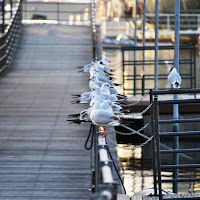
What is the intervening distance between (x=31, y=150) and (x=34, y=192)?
1429mm

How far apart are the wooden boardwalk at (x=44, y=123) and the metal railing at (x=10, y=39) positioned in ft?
0.68

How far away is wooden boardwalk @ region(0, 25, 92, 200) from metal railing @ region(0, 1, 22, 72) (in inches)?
8.2

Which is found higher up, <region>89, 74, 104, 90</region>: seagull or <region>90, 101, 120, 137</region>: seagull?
<region>89, 74, 104, 90</region>: seagull

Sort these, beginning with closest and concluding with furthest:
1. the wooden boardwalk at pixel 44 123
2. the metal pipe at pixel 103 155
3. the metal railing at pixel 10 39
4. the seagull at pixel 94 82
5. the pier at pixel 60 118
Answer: the metal pipe at pixel 103 155 < the pier at pixel 60 118 < the wooden boardwalk at pixel 44 123 < the seagull at pixel 94 82 < the metal railing at pixel 10 39

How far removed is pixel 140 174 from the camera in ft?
25.6

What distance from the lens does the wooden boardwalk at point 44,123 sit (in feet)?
17.5

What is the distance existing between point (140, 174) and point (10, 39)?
7.17 meters

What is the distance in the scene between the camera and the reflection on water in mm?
7039

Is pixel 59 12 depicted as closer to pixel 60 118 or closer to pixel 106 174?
pixel 60 118

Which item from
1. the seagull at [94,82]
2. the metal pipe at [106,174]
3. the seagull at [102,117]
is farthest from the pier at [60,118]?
the seagull at [94,82]

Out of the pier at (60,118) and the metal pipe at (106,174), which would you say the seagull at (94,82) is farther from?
the metal pipe at (106,174)

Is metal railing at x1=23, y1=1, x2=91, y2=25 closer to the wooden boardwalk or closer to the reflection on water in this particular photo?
the wooden boardwalk

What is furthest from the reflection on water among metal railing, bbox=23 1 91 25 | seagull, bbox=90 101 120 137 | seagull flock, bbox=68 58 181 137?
metal railing, bbox=23 1 91 25

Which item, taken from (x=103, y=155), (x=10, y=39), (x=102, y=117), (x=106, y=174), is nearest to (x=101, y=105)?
(x=102, y=117)
